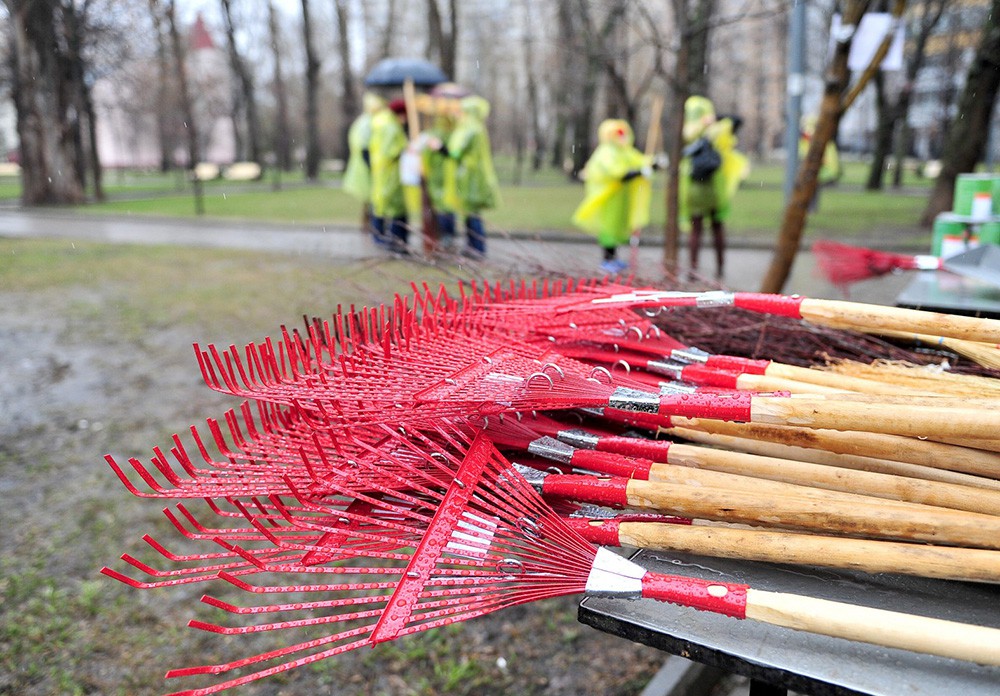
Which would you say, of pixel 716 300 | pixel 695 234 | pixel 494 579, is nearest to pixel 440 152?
pixel 695 234

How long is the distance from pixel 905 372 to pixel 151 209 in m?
11.7

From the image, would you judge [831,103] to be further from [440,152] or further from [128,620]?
[440,152]

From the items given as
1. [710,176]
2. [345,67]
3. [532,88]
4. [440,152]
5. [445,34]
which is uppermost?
[445,34]

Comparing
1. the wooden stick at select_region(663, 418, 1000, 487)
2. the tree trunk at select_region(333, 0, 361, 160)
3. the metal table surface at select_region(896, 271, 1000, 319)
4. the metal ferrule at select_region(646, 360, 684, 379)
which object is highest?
the tree trunk at select_region(333, 0, 361, 160)

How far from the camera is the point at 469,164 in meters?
9.41

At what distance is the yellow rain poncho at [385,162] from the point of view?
30.1ft

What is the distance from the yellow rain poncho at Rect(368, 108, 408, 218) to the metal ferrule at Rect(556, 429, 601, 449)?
8.03 meters

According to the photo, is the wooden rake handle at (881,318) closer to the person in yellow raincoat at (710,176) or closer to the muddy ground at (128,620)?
the muddy ground at (128,620)

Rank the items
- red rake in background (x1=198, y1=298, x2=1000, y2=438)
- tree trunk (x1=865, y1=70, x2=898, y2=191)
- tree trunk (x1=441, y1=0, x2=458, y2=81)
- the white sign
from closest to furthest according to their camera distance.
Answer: red rake in background (x1=198, y1=298, x2=1000, y2=438) < the white sign < tree trunk (x1=441, y1=0, x2=458, y2=81) < tree trunk (x1=865, y1=70, x2=898, y2=191)

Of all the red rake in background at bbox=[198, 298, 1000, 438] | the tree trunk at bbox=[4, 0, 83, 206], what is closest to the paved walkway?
the tree trunk at bbox=[4, 0, 83, 206]

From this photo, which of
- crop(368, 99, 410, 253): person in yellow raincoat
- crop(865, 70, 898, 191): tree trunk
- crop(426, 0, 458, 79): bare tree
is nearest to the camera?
crop(368, 99, 410, 253): person in yellow raincoat

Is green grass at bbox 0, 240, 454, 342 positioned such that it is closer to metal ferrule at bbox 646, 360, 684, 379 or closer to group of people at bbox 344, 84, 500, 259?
group of people at bbox 344, 84, 500, 259

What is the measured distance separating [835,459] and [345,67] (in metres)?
21.2

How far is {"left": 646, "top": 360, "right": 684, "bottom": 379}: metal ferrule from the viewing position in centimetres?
158
